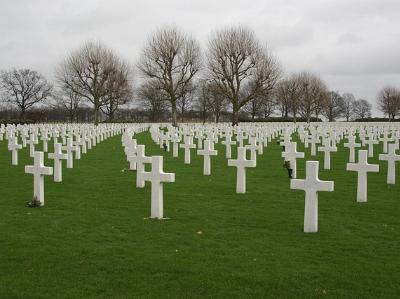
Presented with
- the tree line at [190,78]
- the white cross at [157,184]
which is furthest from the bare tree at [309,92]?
the white cross at [157,184]

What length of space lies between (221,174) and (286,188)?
244 cm

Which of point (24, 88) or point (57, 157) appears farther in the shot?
point (24, 88)

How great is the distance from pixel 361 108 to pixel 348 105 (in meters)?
3.00

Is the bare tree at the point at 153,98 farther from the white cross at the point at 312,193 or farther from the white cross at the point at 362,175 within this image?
the white cross at the point at 312,193

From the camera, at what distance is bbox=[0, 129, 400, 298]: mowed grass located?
170 inches

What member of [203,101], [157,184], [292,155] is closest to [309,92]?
[203,101]

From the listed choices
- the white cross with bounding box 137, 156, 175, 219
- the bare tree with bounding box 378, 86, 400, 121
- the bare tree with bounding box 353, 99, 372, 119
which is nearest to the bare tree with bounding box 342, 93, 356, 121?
the bare tree with bounding box 353, 99, 372, 119

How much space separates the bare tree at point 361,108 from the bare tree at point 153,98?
3724 cm

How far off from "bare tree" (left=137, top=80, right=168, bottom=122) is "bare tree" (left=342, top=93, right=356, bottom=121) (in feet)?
110

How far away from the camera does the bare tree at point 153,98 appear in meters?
53.9

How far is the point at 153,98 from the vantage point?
57.5m

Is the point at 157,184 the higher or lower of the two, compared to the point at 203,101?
lower

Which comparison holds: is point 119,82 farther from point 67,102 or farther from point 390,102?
point 390,102

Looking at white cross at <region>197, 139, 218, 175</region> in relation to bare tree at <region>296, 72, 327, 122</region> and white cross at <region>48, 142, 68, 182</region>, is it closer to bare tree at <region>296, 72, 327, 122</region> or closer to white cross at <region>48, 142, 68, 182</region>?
white cross at <region>48, 142, 68, 182</region>
